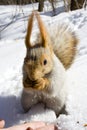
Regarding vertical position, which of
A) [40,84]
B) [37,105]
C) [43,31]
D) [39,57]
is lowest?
[37,105]

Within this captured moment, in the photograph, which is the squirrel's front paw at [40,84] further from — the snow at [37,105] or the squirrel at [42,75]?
the snow at [37,105]

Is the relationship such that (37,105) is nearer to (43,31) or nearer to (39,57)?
(39,57)

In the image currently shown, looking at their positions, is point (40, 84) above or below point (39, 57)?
below

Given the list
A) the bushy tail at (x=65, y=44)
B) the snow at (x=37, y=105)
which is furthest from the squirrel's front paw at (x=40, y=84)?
the bushy tail at (x=65, y=44)

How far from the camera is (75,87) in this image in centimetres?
288

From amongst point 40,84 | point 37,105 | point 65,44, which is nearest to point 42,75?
point 40,84

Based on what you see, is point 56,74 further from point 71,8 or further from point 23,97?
point 71,8

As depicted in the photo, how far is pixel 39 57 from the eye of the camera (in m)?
2.35

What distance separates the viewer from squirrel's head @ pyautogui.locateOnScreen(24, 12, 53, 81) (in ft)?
7.49

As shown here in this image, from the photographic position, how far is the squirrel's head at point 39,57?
7.49 feet

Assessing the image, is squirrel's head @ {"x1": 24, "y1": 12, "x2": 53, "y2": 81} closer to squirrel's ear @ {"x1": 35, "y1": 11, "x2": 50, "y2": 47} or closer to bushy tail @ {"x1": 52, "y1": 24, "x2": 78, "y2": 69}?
squirrel's ear @ {"x1": 35, "y1": 11, "x2": 50, "y2": 47}

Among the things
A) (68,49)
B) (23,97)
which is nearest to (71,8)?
(68,49)

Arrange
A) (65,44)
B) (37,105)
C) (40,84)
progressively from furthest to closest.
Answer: (65,44) < (37,105) < (40,84)

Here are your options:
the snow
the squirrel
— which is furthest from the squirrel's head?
the snow
